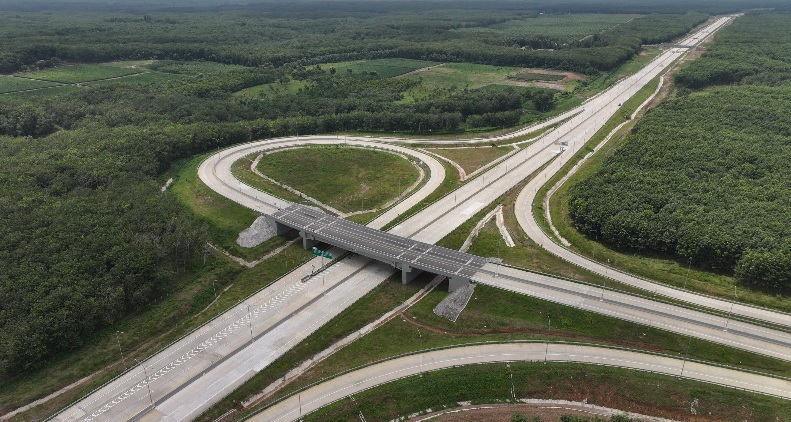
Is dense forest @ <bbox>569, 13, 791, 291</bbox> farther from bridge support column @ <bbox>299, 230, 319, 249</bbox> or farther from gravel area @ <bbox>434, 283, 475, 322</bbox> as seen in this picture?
bridge support column @ <bbox>299, 230, 319, 249</bbox>

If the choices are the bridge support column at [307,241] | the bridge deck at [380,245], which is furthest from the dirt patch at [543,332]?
the bridge support column at [307,241]

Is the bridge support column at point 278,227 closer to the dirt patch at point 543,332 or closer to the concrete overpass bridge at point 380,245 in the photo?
the concrete overpass bridge at point 380,245

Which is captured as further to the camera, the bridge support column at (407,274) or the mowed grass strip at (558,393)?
the bridge support column at (407,274)

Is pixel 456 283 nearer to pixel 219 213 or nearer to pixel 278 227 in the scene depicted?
pixel 278 227

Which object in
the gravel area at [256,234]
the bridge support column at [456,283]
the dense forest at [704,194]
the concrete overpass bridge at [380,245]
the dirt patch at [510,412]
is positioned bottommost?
→ the dirt patch at [510,412]

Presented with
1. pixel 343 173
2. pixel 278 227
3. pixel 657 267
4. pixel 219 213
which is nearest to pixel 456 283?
pixel 657 267

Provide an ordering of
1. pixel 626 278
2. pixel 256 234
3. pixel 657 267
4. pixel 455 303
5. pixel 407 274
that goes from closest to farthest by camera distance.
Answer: pixel 455 303, pixel 626 278, pixel 657 267, pixel 407 274, pixel 256 234

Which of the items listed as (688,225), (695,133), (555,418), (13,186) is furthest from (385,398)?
(695,133)

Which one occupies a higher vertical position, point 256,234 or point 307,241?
point 307,241
